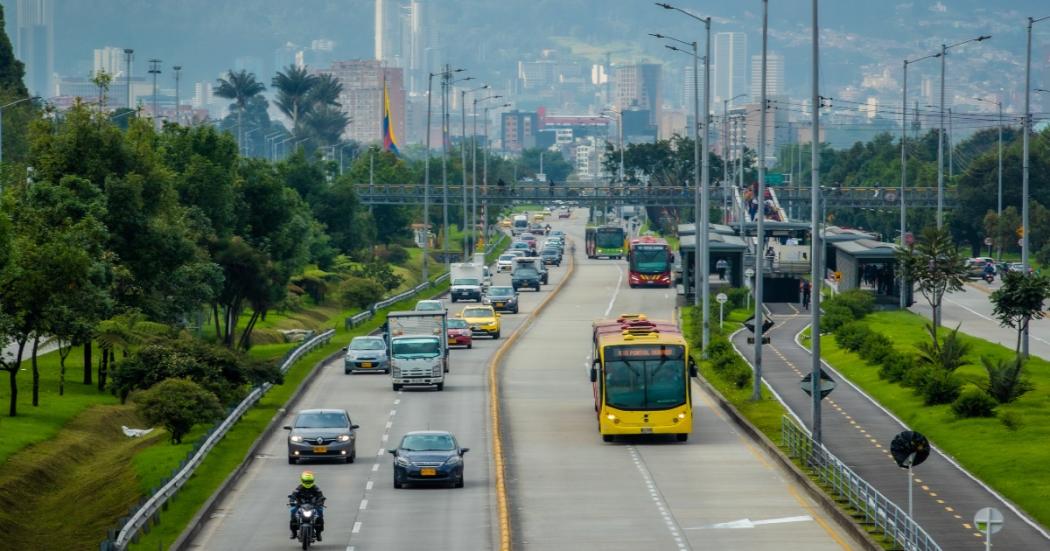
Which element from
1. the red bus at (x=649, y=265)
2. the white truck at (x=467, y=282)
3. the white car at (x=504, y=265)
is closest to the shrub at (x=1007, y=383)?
the white truck at (x=467, y=282)

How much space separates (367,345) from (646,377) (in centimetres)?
2604

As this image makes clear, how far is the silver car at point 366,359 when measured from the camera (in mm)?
75750

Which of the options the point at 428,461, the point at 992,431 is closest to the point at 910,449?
the point at 428,461

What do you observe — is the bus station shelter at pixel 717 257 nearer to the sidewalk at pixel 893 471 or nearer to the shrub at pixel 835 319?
the shrub at pixel 835 319

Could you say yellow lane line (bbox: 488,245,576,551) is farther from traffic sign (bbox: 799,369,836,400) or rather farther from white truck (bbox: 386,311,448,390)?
traffic sign (bbox: 799,369,836,400)

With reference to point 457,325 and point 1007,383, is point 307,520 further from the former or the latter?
point 457,325

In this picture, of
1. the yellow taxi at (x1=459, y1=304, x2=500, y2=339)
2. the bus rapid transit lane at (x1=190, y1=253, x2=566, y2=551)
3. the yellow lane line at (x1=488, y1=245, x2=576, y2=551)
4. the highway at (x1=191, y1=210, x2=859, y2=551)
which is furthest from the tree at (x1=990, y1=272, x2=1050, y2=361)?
the yellow taxi at (x1=459, y1=304, x2=500, y2=339)

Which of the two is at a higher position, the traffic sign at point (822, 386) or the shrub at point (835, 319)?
the traffic sign at point (822, 386)

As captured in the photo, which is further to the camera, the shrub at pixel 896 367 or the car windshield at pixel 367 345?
the car windshield at pixel 367 345

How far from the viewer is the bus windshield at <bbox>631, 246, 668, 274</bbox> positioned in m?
126

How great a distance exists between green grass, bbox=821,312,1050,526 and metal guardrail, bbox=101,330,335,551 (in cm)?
1790

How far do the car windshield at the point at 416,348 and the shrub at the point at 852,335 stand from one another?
18254 mm

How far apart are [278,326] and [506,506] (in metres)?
63.1

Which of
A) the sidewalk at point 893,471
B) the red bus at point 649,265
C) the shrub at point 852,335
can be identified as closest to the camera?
the sidewalk at point 893,471
